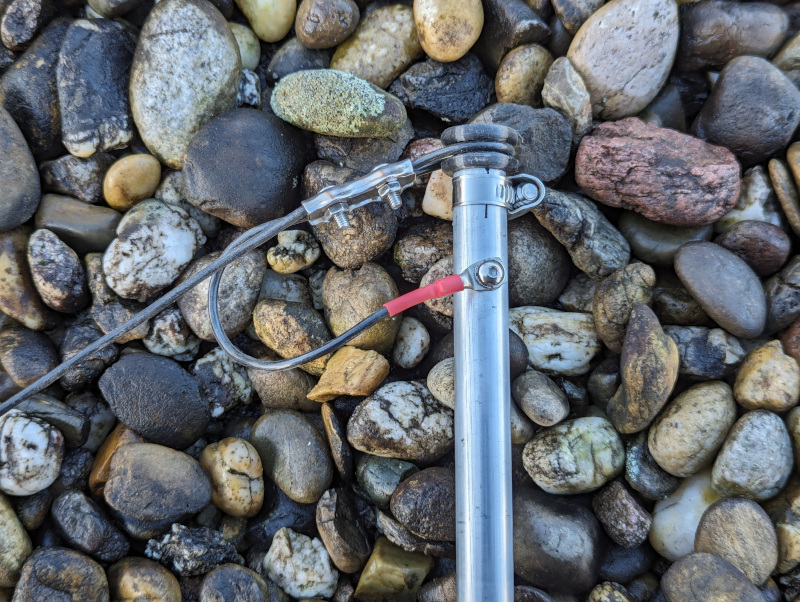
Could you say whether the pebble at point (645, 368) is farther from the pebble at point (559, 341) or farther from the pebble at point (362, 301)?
the pebble at point (362, 301)

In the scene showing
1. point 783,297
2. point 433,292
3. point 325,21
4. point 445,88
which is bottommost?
point 783,297

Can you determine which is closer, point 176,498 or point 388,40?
point 176,498

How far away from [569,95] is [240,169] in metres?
1.10

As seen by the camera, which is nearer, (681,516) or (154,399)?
(681,516)

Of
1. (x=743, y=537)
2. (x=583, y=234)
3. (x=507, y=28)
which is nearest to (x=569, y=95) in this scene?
(x=507, y=28)

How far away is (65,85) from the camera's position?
1.77 m

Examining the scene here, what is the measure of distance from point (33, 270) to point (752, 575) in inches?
92.2

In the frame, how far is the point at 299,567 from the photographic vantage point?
1.63 meters

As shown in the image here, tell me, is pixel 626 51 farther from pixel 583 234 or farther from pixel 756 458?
pixel 756 458

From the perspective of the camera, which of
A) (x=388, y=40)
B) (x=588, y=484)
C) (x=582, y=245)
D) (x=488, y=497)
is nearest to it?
(x=488, y=497)

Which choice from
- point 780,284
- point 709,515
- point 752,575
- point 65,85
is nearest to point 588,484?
point 709,515

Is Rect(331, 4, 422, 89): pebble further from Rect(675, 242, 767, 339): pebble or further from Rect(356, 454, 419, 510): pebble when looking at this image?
Rect(356, 454, 419, 510): pebble

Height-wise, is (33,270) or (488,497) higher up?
(33,270)

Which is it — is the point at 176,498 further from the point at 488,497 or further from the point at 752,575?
the point at 752,575
